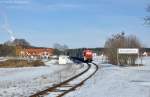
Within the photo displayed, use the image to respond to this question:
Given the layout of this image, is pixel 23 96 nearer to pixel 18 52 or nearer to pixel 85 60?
pixel 85 60

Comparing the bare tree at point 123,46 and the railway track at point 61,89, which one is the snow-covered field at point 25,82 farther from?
the bare tree at point 123,46

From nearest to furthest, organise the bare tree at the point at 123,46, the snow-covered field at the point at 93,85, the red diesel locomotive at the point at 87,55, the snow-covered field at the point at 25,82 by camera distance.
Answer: the snow-covered field at the point at 93,85 < the snow-covered field at the point at 25,82 < the bare tree at the point at 123,46 < the red diesel locomotive at the point at 87,55

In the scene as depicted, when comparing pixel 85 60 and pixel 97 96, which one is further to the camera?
pixel 85 60

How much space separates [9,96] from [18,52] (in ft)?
381

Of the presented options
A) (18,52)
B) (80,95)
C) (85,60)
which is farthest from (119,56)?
(18,52)

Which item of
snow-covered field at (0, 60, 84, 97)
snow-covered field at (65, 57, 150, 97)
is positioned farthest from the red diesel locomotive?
snow-covered field at (65, 57, 150, 97)

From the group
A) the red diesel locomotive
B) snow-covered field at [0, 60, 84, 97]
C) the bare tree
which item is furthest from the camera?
the red diesel locomotive

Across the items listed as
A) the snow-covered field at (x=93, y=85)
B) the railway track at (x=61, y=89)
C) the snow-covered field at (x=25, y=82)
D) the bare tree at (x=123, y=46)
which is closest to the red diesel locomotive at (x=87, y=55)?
the bare tree at (x=123, y=46)

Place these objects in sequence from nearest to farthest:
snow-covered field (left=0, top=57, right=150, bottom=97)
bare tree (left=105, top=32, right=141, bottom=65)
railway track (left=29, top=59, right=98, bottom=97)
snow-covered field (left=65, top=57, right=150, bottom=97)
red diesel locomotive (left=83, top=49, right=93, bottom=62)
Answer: snow-covered field (left=65, top=57, right=150, bottom=97) < railway track (left=29, top=59, right=98, bottom=97) < snow-covered field (left=0, top=57, right=150, bottom=97) < bare tree (left=105, top=32, right=141, bottom=65) < red diesel locomotive (left=83, top=49, right=93, bottom=62)

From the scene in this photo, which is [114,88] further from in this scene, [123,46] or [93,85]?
[123,46]

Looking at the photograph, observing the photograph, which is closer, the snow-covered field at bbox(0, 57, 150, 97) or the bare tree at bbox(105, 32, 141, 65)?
the snow-covered field at bbox(0, 57, 150, 97)

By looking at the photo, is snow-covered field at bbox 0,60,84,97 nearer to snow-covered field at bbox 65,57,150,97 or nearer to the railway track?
the railway track

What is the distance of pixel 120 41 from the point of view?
71938 millimetres

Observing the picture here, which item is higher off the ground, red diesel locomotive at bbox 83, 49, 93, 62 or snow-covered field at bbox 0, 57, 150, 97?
red diesel locomotive at bbox 83, 49, 93, 62
